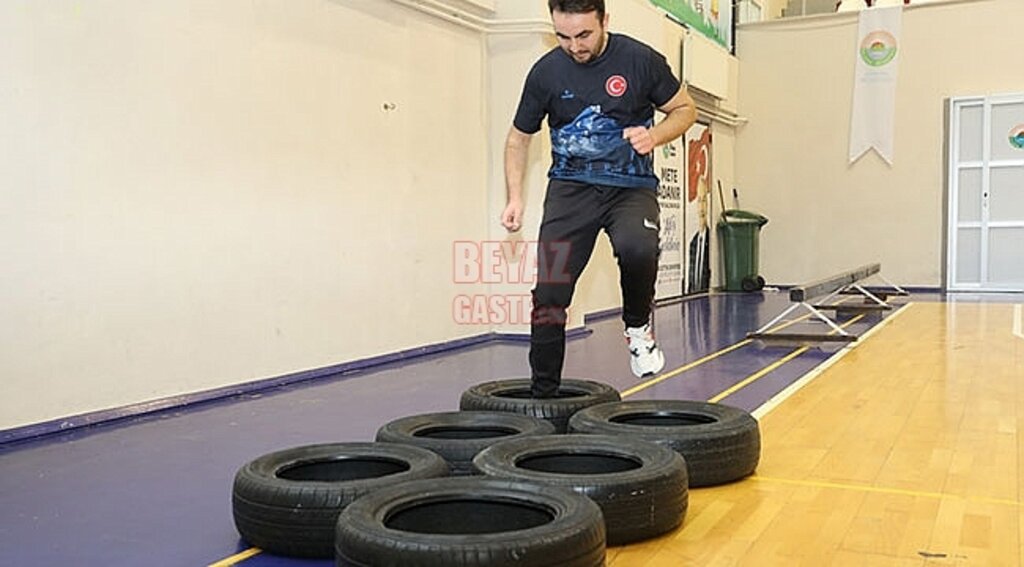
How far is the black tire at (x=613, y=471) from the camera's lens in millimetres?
2240

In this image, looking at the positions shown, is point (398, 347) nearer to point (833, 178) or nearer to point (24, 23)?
point (24, 23)

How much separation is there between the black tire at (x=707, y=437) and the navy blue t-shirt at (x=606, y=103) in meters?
0.85

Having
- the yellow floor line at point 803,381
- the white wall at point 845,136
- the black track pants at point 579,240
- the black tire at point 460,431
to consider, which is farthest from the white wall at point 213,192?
the white wall at point 845,136

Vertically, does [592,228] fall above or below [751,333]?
above

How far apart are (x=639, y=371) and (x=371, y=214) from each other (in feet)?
8.68

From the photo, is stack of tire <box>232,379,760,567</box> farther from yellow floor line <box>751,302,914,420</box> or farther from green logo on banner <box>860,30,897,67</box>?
green logo on banner <box>860,30,897,67</box>

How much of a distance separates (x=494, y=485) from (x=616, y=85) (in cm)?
161

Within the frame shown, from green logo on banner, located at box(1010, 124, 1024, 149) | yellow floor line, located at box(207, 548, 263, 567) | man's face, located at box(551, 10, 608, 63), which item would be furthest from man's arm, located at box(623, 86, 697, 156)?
green logo on banner, located at box(1010, 124, 1024, 149)

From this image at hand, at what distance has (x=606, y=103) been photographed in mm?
3195

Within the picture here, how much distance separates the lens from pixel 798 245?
1198cm

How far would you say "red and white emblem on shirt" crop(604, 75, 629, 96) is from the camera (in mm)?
3186

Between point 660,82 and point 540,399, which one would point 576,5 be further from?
point 540,399

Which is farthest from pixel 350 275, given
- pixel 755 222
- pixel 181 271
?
pixel 755 222

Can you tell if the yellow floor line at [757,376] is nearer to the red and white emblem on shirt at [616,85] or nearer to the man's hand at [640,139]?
the man's hand at [640,139]
